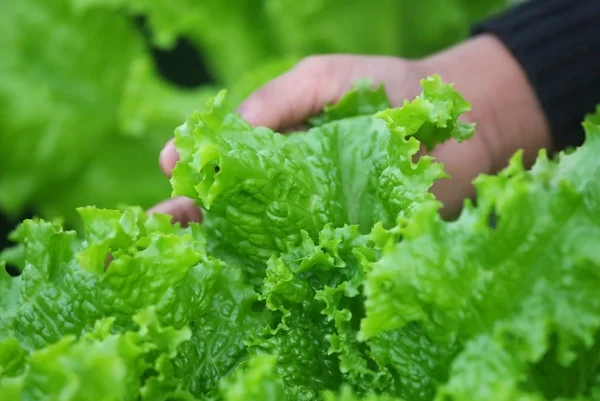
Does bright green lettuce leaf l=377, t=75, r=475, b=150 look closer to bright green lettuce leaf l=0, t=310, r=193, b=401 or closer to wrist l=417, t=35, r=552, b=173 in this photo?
bright green lettuce leaf l=0, t=310, r=193, b=401

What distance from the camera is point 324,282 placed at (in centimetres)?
104

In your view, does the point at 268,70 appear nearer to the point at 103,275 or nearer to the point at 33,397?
the point at 103,275

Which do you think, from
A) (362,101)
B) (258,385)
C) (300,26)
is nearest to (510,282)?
(258,385)

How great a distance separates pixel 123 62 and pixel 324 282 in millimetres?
1710

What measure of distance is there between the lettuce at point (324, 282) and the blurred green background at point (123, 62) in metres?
1.04

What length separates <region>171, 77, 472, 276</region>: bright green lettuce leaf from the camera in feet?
3.22

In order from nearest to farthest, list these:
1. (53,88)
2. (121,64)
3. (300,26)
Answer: (300,26)
(53,88)
(121,64)

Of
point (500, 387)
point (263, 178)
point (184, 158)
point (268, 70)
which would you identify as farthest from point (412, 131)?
point (268, 70)

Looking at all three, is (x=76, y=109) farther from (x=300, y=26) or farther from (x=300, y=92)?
(x=300, y=92)

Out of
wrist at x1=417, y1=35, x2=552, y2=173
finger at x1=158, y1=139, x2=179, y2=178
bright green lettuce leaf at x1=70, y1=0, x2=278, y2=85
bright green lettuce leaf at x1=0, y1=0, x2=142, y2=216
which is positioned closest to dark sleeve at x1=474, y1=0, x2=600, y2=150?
wrist at x1=417, y1=35, x2=552, y2=173

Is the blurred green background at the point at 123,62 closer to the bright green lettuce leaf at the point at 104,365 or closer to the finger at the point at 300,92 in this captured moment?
the finger at the point at 300,92

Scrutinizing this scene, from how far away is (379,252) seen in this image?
0.95m

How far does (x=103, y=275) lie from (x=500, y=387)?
0.52 m

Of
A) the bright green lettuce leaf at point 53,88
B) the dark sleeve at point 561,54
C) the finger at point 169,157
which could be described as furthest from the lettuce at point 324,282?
the bright green lettuce leaf at point 53,88
